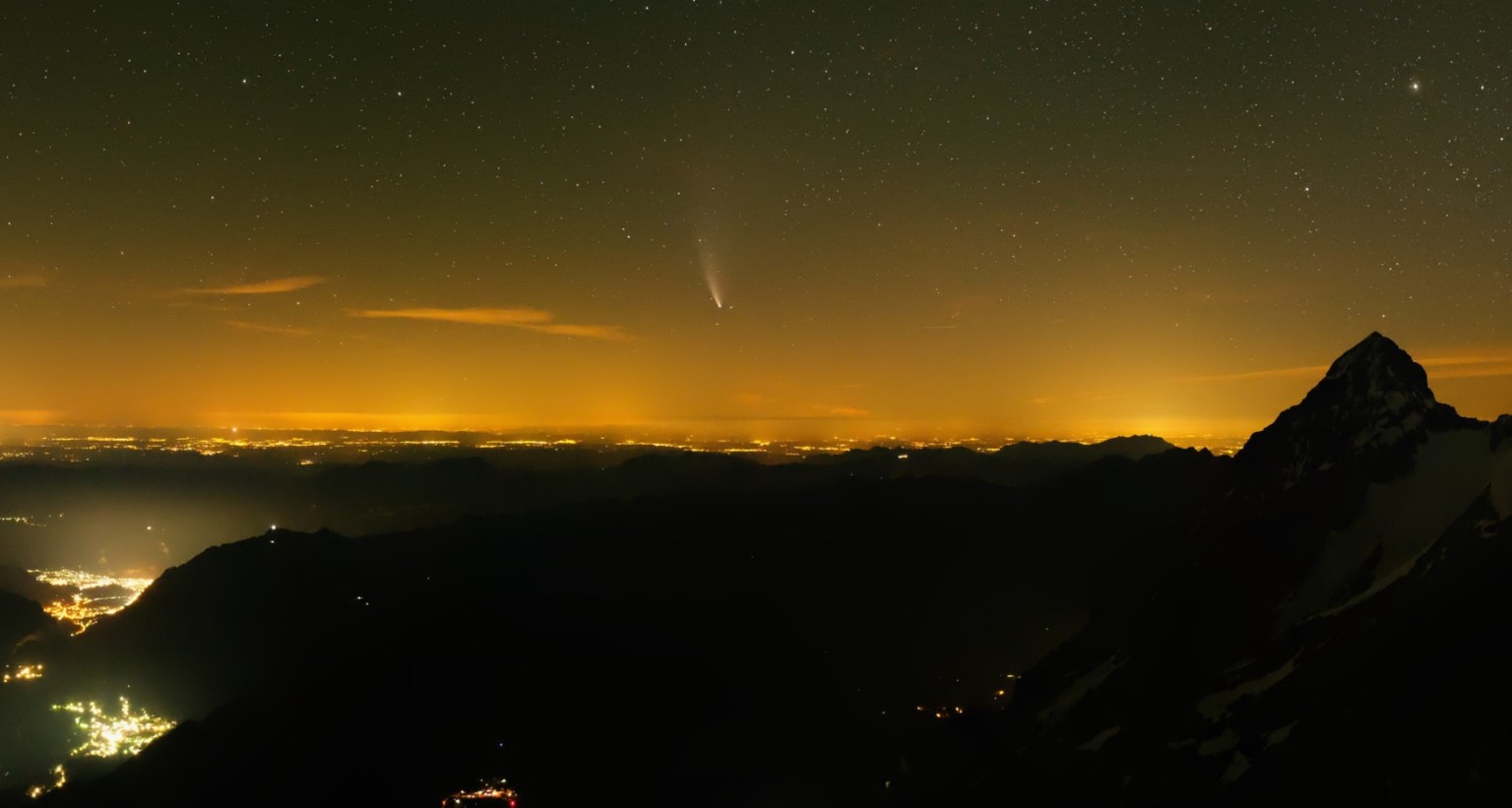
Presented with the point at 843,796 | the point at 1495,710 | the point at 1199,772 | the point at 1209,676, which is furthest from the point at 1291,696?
the point at 843,796

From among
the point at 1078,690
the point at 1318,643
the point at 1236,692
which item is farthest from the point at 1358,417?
the point at 1078,690

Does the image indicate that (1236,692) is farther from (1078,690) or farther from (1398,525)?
(1078,690)

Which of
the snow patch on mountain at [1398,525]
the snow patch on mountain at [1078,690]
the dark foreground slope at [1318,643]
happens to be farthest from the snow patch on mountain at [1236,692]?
the snow patch on mountain at [1078,690]

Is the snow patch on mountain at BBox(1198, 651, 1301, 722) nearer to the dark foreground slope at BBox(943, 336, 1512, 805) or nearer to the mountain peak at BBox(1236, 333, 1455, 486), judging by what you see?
the dark foreground slope at BBox(943, 336, 1512, 805)

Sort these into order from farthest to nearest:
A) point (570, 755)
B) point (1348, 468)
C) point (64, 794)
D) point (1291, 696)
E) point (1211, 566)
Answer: point (570, 755) → point (64, 794) → point (1211, 566) → point (1348, 468) → point (1291, 696)

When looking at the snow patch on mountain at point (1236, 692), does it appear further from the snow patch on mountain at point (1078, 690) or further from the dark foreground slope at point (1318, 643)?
the snow patch on mountain at point (1078, 690)

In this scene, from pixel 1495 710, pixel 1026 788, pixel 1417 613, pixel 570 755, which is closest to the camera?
pixel 1495 710

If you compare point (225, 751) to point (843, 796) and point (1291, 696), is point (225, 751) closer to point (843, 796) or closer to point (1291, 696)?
point (843, 796)

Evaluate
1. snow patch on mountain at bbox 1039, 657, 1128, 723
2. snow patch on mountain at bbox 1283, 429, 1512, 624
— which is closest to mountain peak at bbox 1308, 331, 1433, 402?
snow patch on mountain at bbox 1283, 429, 1512, 624
